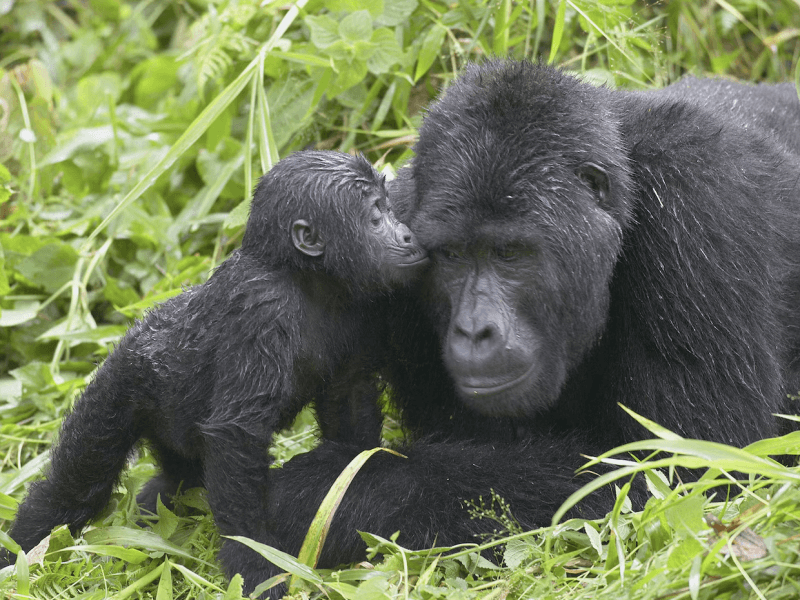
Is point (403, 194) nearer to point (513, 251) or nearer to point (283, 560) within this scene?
point (513, 251)

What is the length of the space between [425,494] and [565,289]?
91 centimetres

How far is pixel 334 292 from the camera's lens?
11.5 feet

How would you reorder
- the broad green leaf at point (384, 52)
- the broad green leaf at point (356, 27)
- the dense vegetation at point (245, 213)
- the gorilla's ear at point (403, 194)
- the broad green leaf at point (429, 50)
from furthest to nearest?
the broad green leaf at point (429, 50), the broad green leaf at point (384, 52), the broad green leaf at point (356, 27), the gorilla's ear at point (403, 194), the dense vegetation at point (245, 213)

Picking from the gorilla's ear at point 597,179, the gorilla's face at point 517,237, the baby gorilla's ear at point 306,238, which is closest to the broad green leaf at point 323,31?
the gorilla's face at point 517,237

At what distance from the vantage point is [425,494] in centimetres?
345

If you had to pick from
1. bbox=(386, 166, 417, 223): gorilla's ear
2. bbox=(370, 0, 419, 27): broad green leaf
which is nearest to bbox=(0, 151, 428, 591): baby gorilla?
bbox=(386, 166, 417, 223): gorilla's ear

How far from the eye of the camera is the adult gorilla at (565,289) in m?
3.21

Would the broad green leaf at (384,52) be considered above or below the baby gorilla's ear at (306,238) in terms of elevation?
above

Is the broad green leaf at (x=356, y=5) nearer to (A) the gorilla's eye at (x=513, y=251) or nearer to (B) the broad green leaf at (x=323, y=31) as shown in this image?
(B) the broad green leaf at (x=323, y=31)

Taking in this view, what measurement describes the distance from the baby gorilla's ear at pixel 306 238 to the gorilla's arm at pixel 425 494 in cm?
83

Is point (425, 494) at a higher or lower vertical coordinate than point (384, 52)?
lower

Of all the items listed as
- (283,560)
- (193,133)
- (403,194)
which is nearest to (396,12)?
(193,133)

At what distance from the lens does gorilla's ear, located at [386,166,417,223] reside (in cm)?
360

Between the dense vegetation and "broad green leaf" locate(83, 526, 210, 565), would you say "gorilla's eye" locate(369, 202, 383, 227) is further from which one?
"broad green leaf" locate(83, 526, 210, 565)
